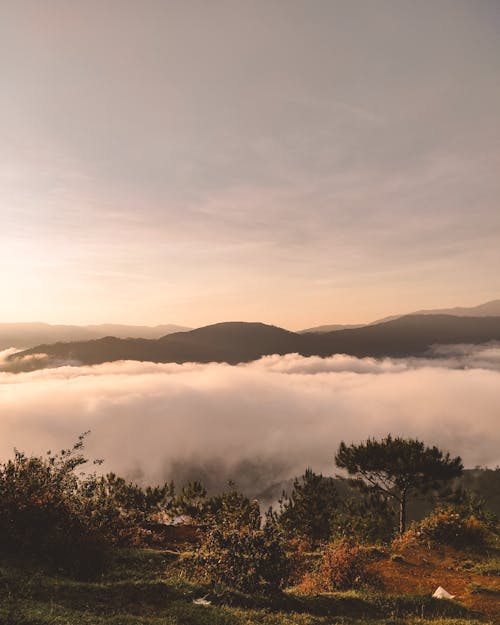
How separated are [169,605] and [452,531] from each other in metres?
21.5

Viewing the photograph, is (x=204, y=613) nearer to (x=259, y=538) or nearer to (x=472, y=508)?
(x=259, y=538)

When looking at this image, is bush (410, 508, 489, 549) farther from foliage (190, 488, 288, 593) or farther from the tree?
foliage (190, 488, 288, 593)

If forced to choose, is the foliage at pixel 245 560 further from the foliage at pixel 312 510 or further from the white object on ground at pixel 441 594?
the foliage at pixel 312 510

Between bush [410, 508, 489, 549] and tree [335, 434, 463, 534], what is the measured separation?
32.4 feet

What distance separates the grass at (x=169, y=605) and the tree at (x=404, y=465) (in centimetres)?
2270

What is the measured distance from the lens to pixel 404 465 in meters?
37.4

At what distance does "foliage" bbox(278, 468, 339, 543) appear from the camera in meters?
44.9

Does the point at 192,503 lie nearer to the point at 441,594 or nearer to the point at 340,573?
the point at 340,573

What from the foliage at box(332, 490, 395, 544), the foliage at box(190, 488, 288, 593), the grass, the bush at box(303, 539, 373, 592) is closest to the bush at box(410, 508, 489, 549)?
the bush at box(303, 539, 373, 592)

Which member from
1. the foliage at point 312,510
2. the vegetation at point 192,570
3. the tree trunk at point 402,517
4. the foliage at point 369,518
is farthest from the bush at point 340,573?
the foliage at point 312,510

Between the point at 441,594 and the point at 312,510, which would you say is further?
the point at 312,510

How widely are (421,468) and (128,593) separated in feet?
103

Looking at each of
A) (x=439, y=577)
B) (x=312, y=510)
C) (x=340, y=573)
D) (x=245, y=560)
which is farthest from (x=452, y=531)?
(x=312, y=510)

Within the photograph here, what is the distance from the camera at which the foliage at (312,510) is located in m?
44.9
